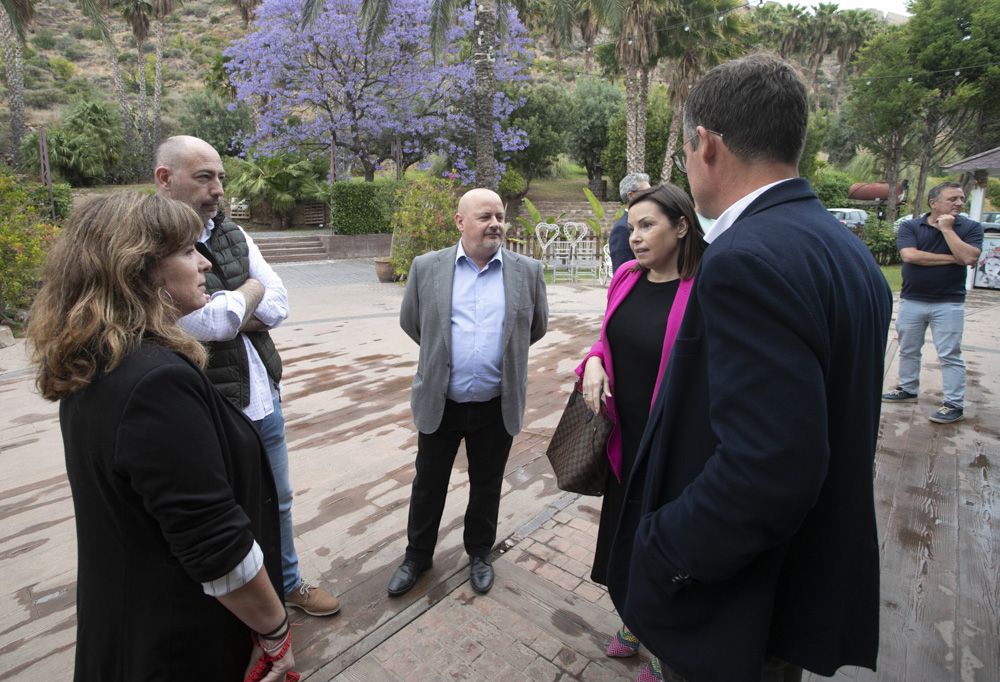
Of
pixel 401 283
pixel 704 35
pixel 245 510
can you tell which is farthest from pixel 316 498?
pixel 704 35

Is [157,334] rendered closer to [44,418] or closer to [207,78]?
[44,418]

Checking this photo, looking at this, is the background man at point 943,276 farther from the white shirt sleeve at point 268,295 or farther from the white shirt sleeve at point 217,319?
the white shirt sleeve at point 217,319

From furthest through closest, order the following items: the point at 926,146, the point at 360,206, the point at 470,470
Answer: the point at 926,146
the point at 360,206
the point at 470,470

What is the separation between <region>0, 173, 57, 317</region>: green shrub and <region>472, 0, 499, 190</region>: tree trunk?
26.0ft

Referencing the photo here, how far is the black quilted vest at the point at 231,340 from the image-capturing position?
2.06 m

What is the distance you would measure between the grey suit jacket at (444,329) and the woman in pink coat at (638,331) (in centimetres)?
46

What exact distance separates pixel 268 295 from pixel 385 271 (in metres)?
10.6

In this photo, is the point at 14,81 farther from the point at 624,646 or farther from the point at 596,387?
the point at 624,646

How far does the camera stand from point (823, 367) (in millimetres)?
1057

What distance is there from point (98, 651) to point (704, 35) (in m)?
22.3

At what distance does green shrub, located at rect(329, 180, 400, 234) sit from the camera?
17.4 meters

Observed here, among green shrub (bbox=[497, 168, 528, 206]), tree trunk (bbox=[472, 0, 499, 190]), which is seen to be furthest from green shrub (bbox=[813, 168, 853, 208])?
tree trunk (bbox=[472, 0, 499, 190])

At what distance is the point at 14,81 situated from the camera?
69.1ft

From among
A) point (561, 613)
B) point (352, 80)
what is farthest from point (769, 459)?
point (352, 80)
